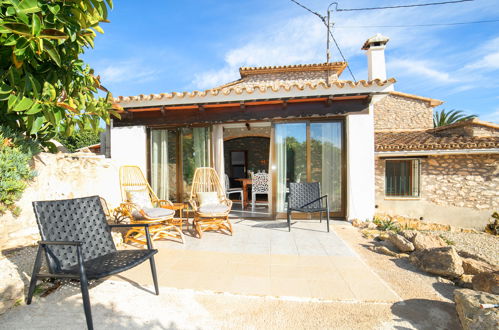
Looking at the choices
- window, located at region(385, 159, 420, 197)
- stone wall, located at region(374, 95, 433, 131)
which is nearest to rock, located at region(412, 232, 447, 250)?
window, located at region(385, 159, 420, 197)

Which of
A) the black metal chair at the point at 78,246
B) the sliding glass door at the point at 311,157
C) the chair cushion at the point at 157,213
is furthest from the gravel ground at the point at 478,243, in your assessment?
the black metal chair at the point at 78,246

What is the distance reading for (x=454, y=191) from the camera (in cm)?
754

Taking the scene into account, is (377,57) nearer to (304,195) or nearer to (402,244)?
(304,195)

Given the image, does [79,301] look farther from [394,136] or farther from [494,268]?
[394,136]

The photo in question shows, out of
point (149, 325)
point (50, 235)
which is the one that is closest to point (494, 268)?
point (149, 325)

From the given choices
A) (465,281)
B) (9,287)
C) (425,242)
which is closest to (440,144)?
(425,242)

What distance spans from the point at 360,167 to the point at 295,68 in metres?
5.54

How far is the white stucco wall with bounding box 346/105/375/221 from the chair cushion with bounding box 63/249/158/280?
4166 mm

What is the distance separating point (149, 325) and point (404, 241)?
3386 mm

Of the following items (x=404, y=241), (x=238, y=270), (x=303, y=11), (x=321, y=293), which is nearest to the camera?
(x=321, y=293)

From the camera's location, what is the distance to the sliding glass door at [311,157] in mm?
5320

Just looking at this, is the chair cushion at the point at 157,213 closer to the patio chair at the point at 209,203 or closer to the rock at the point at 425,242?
the patio chair at the point at 209,203

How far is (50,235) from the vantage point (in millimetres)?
2125

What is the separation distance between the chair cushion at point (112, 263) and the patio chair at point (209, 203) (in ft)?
6.23
